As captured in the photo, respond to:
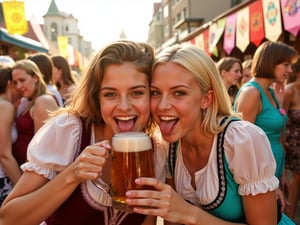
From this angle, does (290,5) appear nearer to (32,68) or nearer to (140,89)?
(32,68)

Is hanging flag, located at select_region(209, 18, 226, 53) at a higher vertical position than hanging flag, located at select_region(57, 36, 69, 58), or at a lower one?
lower

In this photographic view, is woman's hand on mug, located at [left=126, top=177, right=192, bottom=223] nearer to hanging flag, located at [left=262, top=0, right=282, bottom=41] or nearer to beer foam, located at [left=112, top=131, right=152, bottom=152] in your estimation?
beer foam, located at [left=112, top=131, right=152, bottom=152]

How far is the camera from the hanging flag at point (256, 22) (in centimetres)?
518

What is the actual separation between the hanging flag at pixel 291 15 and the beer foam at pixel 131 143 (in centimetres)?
357

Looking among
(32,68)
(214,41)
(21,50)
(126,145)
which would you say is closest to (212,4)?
(21,50)

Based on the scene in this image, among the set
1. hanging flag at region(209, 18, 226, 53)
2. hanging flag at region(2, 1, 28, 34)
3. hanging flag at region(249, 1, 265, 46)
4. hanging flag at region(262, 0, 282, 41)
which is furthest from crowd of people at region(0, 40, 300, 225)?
hanging flag at region(2, 1, 28, 34)

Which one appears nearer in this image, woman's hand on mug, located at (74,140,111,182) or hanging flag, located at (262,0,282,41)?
woman's hand on mug, located at (74,140,111,182)

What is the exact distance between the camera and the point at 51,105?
284 centimetres

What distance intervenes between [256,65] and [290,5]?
5.83ft

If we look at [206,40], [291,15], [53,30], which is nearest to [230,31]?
[206,40]

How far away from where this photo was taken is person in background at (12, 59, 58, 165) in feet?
8.89

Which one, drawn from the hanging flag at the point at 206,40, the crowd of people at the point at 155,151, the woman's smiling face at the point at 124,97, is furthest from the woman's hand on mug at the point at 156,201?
the hanging flag at the point at 206,40

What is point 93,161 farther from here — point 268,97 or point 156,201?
point 268,97

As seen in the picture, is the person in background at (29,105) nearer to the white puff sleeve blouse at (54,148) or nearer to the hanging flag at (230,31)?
the white puff sleeve blouse at (54,148)
